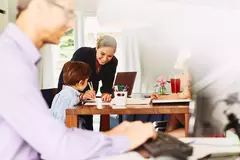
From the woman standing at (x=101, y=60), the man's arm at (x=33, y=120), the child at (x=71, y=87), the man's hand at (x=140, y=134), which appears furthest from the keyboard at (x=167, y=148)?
the woman standing at (x=101, y=60)

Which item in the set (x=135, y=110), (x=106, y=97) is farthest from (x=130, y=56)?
(x=135, y=110)

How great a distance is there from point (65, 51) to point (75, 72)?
0.19 m

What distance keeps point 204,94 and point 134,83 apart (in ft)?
1.86

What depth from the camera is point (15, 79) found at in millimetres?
771

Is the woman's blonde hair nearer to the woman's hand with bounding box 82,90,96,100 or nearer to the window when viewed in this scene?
the window

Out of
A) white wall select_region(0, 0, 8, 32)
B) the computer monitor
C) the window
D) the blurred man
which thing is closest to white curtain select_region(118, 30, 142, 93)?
the computer monitor

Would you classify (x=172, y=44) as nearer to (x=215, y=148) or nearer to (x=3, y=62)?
(x=215, y=148)

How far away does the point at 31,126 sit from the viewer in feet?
2.50

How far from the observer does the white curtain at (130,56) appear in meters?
2.94

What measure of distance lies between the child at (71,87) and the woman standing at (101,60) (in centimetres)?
5

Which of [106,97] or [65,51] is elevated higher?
[65,51]

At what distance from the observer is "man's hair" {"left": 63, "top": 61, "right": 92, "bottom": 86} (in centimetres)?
283

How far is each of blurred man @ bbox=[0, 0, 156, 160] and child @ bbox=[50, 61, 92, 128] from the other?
1.57 m

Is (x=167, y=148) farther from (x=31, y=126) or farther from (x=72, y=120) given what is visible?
(x=72, y=120)
